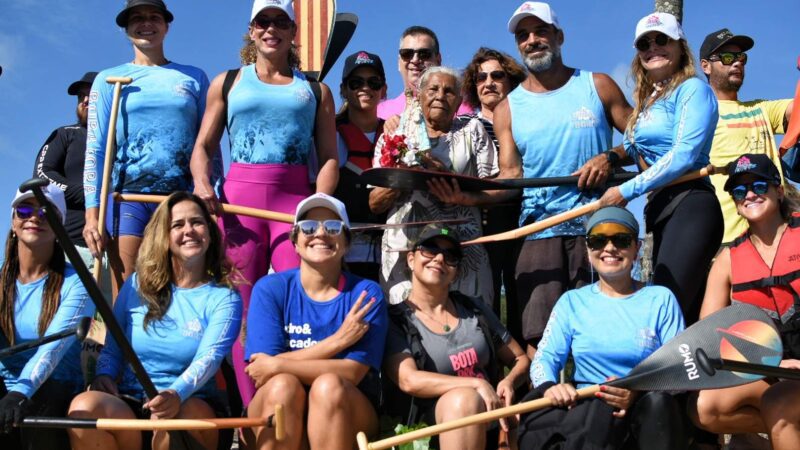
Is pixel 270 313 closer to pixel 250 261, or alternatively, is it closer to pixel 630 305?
pixel 250 261

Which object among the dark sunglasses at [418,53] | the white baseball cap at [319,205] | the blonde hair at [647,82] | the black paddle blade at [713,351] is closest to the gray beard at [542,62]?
the blonde hair at [647,82]

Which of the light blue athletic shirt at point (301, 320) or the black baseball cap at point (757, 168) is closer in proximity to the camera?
the light blue athletic shirt at point (301, 320)

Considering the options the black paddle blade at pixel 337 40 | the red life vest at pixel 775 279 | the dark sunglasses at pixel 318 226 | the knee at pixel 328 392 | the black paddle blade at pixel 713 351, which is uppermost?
the black paddle blade at pixel 337 40

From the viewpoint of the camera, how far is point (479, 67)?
7137 mm

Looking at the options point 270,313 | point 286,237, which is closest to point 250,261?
point 286,237

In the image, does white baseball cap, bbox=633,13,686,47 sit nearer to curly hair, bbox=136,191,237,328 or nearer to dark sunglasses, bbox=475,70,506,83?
dark sunglasses, bbox=475,70,506,83

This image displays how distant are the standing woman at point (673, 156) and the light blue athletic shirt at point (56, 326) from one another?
3002mm

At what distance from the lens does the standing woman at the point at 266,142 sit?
5918 millimetres

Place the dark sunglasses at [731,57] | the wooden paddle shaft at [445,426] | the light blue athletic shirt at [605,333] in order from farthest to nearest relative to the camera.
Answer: the dark sunglasses at [731,57]
the light blue athletic shirt at [605,333]
the wooden paddle shaft at [445,426]

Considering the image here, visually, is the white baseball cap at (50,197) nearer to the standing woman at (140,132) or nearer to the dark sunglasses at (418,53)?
the standing woman at (140,132)

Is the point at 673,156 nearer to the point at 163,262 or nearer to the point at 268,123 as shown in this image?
the point at 268,123

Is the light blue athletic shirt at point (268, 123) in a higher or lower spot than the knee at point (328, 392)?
higher

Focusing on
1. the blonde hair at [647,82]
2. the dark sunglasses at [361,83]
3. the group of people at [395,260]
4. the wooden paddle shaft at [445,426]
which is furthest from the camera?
the dark sunglasses at [361,83]

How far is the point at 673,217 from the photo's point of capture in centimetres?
564
